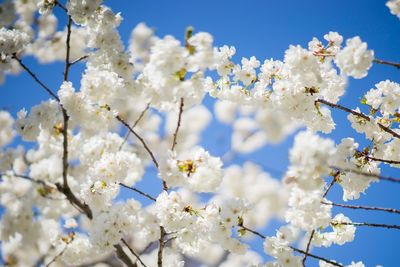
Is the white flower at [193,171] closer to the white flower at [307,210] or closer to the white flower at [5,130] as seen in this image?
the white flower at [307,210]

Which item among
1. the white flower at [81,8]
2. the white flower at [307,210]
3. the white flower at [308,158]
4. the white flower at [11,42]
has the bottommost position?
the white flower at [308,158]

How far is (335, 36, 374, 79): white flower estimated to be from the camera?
2590 mm

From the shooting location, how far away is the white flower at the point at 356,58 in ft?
8.50

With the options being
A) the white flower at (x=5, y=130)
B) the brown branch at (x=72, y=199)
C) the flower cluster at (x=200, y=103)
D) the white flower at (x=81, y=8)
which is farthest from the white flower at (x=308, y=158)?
the white flower at (x=5, y=130)

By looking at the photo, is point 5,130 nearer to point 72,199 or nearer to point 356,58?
point 72,199

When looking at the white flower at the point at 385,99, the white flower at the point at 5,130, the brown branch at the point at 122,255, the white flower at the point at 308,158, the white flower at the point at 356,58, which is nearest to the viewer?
the white flower at the point at 308,158

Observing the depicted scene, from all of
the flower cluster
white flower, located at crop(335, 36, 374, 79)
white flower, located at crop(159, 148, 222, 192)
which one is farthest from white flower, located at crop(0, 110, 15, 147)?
white flower, located at crop(335, 36, 374, 79)

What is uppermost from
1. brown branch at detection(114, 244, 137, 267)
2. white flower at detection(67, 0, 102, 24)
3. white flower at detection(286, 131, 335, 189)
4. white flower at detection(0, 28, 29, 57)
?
white flower at detection(67, 0, 102, 24)

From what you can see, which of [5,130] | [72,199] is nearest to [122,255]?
[72,199]

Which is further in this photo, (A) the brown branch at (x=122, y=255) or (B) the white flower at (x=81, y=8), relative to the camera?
(A) the brown branch at (x=122, y=255)

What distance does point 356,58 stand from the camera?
260 cm

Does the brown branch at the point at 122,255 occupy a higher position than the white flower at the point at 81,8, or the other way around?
the white flower at the point at 81,8

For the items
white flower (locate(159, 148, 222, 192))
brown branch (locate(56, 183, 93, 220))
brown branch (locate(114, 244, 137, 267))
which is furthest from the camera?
brown branch (locate(56, 183, 93, 220))

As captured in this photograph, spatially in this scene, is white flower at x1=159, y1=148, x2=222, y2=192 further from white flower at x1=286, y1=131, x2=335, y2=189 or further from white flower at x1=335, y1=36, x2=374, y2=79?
white flower at x1=335, y1=36, x2=374, y2=79
